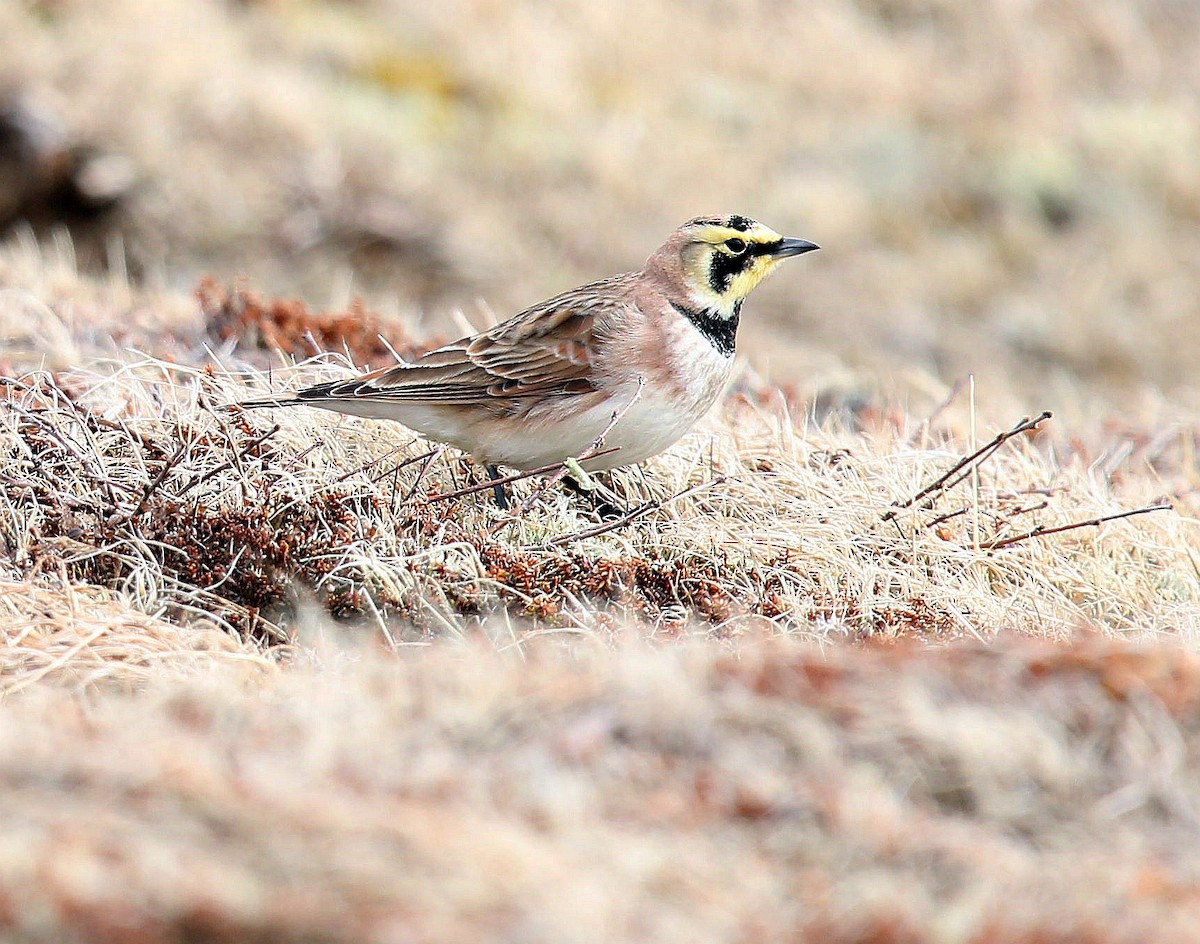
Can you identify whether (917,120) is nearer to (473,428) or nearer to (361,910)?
(473,428)

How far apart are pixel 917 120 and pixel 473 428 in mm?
13613

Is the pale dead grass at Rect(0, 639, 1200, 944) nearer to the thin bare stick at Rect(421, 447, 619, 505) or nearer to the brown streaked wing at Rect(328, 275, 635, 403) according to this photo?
the thin bare stick at Rect(421, 447, 619, 505)

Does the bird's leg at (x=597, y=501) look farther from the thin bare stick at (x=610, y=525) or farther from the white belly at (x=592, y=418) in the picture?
the thin bare stick at (x=610, y=525)

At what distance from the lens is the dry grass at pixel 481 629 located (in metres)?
2.84

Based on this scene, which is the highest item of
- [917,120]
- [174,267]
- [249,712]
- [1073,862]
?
[917,120]

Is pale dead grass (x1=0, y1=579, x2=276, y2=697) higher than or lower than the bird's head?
lower

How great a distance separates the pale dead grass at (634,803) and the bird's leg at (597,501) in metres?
2.17

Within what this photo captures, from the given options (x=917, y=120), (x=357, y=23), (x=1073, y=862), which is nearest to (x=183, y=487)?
(x=1073, y=862)

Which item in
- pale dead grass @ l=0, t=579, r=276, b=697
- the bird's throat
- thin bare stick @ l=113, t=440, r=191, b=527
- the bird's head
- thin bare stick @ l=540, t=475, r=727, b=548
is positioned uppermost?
the bird's head

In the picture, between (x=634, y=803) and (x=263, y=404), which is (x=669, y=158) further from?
(x=634, y=803)

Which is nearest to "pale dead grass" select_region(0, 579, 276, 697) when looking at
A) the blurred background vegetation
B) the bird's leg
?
the bird's leg

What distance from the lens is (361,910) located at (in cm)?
268

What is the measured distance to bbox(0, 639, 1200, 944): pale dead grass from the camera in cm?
272

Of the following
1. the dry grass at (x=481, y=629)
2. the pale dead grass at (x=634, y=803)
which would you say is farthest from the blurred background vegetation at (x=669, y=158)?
the pale dead grass at (x=634, y=803)
